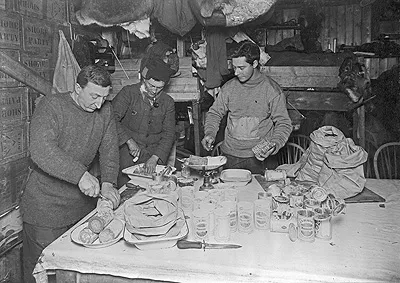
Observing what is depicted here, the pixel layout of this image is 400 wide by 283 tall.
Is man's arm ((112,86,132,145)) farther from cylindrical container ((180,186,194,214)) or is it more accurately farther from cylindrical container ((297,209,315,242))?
cylindrical container ((297,209,315,242))

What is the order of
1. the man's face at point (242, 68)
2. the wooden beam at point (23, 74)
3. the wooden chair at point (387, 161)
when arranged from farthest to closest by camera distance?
the man's face at point (242, 68)
the wooden chair at point (387, 161)
the wooden beam at point (23, 74)

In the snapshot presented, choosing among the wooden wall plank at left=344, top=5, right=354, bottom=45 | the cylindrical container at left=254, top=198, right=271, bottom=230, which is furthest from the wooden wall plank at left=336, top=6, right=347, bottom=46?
the cylindrical container at left=254, top=198, right=271, bottom=230

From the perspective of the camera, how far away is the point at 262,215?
2367 millimetres

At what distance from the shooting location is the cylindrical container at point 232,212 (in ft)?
7.54

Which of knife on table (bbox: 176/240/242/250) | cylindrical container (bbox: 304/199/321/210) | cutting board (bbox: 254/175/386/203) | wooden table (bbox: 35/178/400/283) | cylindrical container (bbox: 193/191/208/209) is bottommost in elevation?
wooden table (bbox: 35/178/400/283)

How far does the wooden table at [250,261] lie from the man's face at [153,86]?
200cm

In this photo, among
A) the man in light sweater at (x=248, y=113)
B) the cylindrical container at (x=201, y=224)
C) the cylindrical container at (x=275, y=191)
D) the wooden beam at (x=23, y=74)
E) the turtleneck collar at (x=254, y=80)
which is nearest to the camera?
the cylindrical container at (x=201, y=224)

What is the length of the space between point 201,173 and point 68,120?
42.7 inches

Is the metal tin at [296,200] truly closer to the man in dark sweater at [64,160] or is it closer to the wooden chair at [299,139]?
the man in dark sweater at [64,160]

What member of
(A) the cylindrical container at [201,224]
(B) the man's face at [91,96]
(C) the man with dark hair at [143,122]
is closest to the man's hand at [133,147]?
(C) the man with dark hair at [143,122]

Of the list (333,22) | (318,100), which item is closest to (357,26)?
(333,22)

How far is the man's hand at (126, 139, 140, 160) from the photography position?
161 inches

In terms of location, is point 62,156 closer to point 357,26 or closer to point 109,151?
point 109,151

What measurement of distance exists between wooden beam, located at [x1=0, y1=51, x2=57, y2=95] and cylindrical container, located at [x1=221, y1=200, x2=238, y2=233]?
94.0 inches
